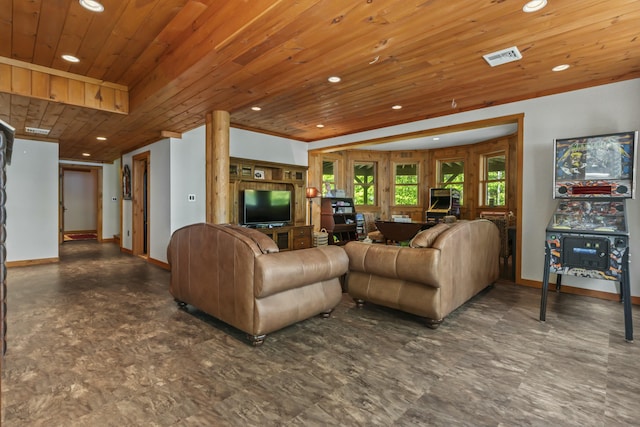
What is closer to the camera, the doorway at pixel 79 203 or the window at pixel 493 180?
the window at pixel 493 180

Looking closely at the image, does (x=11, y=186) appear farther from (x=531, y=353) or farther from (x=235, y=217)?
(x=531, y=353)

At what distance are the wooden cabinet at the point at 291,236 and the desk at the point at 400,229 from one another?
1.54 meters

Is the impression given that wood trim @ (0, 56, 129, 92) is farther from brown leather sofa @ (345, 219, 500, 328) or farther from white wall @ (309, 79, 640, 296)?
white wall @ (309, 79, 640, 296)

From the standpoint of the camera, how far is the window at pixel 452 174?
8173 millimetres

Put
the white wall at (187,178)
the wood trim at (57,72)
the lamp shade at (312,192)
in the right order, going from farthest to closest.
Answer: the lamp shade at (312,192) < the white wall at (187,178) < the wood trim at (57,72)

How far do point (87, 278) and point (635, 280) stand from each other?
22.2ft

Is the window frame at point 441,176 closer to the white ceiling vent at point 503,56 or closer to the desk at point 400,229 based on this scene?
the desk at point 400,229

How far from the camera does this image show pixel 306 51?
8.70ft

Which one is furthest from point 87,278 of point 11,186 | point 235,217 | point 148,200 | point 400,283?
point 400,283

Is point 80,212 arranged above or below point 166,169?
below

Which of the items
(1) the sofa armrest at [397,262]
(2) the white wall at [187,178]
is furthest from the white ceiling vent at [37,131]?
(1) the sofa armrest at [397,262]

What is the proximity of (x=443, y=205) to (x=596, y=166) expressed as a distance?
16.5 ft

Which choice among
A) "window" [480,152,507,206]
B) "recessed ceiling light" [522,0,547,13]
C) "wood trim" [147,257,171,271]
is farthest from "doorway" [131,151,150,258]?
"window" [480,152,507,206]

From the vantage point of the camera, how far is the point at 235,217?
18.6ft
